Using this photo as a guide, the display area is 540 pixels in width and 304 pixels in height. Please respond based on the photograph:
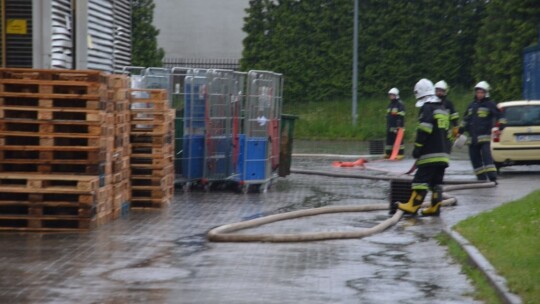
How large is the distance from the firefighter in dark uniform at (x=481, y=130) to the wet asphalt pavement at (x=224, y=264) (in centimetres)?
451

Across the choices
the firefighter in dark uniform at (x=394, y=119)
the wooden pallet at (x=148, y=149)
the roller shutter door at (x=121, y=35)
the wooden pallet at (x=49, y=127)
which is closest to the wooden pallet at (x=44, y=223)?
the wooden pallet at (x=49, y=127)

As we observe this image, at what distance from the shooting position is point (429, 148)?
15.9 m

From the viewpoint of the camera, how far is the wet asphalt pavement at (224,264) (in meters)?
9.94

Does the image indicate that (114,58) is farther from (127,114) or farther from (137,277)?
(137,277)

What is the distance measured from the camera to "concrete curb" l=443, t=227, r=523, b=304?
30.1 feet

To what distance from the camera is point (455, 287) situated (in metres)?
10.5

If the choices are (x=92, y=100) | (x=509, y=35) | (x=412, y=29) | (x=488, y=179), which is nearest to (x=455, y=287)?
(x=92, y=100)

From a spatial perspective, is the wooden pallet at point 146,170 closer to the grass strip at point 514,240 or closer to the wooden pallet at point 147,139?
the wooden pallet at point 147,139

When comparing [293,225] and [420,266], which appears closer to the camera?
[420,266]

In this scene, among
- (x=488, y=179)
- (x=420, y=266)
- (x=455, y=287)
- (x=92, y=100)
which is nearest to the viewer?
(x=455, y=287)

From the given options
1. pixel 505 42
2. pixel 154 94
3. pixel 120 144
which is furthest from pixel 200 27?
pixel 120 144

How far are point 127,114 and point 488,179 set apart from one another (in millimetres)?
7991

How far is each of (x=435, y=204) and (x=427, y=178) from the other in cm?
45

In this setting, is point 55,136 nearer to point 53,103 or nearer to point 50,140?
point 50,140
